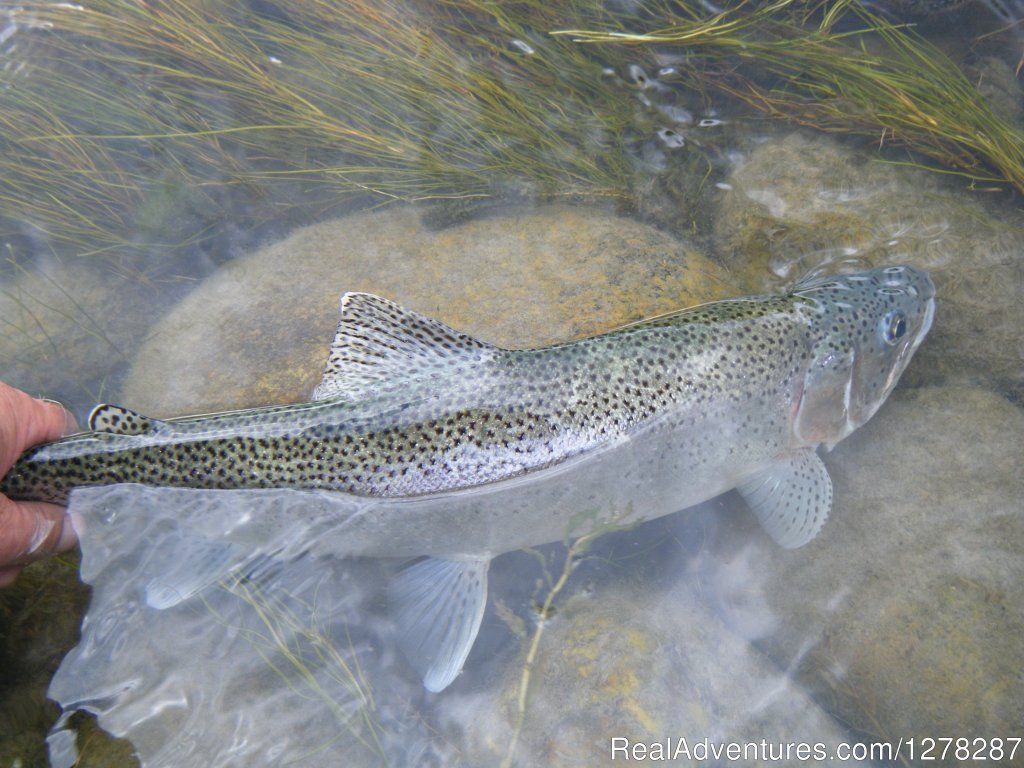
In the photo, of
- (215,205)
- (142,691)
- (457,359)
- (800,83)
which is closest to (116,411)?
(142,691)

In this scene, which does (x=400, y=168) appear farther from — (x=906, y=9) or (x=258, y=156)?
(x=906, y=9)

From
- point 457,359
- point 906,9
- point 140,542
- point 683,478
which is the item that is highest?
point 906,9

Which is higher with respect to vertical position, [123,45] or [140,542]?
[123,45]

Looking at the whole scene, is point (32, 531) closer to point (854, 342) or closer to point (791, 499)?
point (791, 499)

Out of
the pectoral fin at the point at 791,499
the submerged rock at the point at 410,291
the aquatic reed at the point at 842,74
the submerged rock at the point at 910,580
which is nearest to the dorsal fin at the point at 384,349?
the submerged rock at the point at 410,291

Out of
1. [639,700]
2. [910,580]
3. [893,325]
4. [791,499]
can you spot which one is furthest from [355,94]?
[910,580]

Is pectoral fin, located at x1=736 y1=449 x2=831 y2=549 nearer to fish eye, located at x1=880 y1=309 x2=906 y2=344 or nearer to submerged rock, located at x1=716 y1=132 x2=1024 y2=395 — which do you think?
fish eye, located at x1=880 y1=309 x2=906 y2=344
